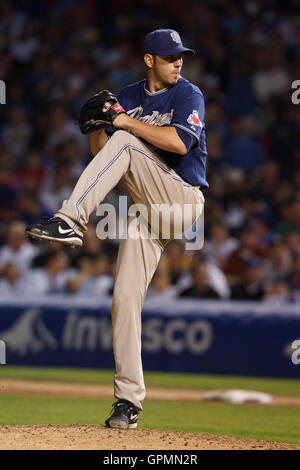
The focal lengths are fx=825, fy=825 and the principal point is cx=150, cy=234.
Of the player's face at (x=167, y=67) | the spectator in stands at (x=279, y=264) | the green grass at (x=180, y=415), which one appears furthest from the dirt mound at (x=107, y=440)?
the spectator in stands at (x=279, y=264)

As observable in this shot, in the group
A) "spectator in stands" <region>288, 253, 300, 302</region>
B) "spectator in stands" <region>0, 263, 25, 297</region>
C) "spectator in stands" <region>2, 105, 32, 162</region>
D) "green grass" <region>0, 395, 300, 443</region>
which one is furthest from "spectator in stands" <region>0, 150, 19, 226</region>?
"green grass" <region>0, 395, 300, 443</region>

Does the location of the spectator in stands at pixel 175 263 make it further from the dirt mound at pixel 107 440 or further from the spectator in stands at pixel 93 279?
the dirt mound at pixel 107 440

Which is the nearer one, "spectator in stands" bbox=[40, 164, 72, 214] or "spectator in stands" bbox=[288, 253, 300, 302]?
"spectator in stands" bbox=[288, 253, 300, 302]

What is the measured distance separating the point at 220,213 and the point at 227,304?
2.18 meters

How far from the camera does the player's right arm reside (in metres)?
5.18

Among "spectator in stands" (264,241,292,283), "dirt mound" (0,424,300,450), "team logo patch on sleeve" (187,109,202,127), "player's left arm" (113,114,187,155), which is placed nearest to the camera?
"dirt mound" (0,424,300,450)

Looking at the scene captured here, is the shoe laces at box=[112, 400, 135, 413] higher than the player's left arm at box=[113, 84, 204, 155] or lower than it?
lower

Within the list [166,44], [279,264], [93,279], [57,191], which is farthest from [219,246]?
[166,44]

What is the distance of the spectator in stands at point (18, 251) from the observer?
1157 cm

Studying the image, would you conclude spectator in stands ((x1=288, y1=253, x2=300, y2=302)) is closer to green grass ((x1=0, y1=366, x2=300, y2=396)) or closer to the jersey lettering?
green grass ((x1=0, y1=366, x2=300, y2=396))

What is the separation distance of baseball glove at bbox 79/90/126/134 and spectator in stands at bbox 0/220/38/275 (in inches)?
272

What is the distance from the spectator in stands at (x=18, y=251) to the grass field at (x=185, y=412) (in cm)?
211

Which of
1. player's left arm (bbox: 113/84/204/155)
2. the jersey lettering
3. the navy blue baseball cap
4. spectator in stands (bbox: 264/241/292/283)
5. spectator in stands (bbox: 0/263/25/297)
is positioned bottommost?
spectator in stands (bbox: 0/263/25/297)

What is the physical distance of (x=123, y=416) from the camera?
16.3 feet
